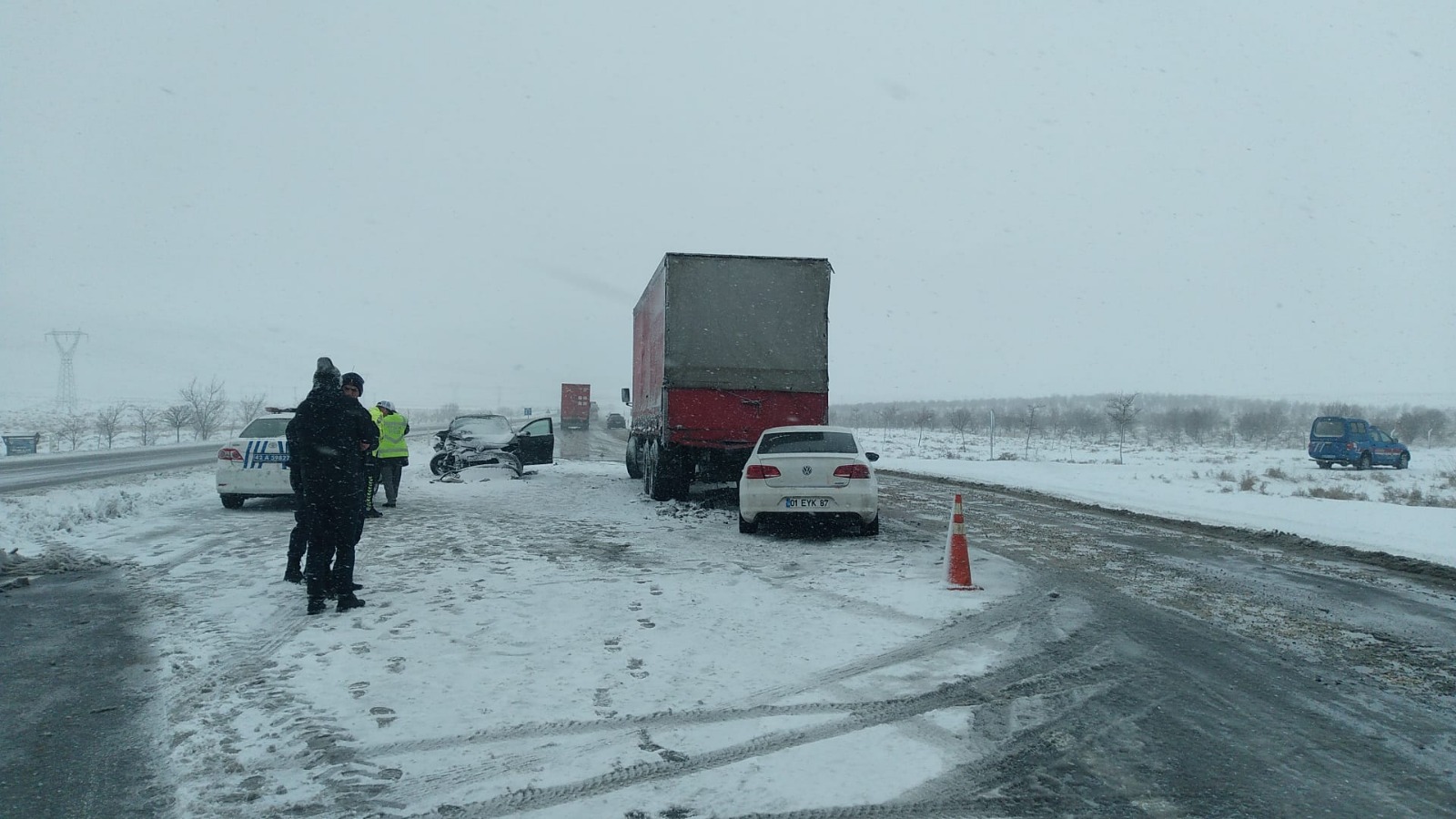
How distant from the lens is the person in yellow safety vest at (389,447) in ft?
43.3

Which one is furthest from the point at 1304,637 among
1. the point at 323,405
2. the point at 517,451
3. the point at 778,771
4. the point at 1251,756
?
the point at 517,451

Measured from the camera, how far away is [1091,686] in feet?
16.8

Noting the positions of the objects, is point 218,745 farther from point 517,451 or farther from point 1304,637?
point 517,451

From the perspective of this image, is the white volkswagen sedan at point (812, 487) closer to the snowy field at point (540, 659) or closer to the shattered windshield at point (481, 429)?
the snowy field at point (540, 659)

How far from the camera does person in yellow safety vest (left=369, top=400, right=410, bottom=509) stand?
13211 mm

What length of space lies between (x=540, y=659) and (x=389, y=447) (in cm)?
918

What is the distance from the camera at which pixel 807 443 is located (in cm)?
1148

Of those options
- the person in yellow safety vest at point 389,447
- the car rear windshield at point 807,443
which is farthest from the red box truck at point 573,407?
the car rear windshield at point 807,443

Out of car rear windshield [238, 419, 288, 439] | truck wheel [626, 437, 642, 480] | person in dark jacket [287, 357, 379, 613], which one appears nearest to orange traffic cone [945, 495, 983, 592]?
person in dark jacket [287, 357, 379, 613]

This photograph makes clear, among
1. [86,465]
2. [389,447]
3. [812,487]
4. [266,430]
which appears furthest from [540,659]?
[86,465]

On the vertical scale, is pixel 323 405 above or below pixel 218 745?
above

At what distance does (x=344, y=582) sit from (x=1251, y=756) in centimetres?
622

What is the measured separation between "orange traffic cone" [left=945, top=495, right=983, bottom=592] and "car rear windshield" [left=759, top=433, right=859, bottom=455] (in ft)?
10.4

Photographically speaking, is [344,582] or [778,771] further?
[344,582]
